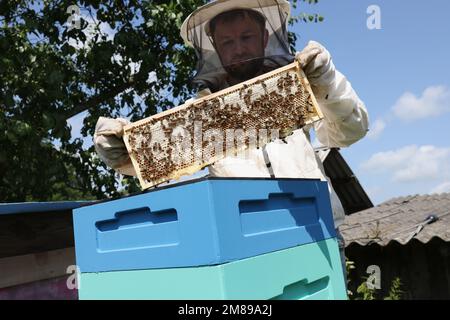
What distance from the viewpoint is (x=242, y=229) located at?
1.31 metres

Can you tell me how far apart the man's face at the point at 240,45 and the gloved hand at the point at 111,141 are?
0.56m

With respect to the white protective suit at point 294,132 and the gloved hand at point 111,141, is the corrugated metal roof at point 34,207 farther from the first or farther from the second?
the white protective suit at point 294,132

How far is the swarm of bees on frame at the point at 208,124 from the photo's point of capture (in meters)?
1.67

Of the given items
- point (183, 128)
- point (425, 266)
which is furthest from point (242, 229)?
point (425, 266)

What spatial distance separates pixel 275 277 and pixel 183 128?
0.65 metres

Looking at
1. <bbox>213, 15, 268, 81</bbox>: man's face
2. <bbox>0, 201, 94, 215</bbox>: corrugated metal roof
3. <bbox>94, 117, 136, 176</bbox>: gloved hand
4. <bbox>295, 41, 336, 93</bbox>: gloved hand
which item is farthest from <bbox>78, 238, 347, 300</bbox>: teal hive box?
<bbox>0, 201, 94, 215</bbox>: corrugated metal roof

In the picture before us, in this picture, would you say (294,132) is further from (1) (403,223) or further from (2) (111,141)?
(1) (403,223)

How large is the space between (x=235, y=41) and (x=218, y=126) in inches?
22.8

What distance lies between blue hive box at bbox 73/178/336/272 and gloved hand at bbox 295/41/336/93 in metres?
0.37

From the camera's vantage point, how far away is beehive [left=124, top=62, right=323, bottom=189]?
1666mm

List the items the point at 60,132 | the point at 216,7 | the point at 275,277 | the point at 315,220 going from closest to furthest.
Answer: the point at 275,277, the point at 315,220, the point at 216,7, the point at 60,132

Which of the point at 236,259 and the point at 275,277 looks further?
the point at 275,277

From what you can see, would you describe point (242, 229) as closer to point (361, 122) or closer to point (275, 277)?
point (275, 277)

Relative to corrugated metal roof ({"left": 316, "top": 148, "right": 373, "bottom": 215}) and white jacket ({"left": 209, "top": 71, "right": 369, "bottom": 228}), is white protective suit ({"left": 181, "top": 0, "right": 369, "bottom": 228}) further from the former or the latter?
corrugated metal roof ({"left": 316, "top": 148, "right": 373, "bottom": 215})
